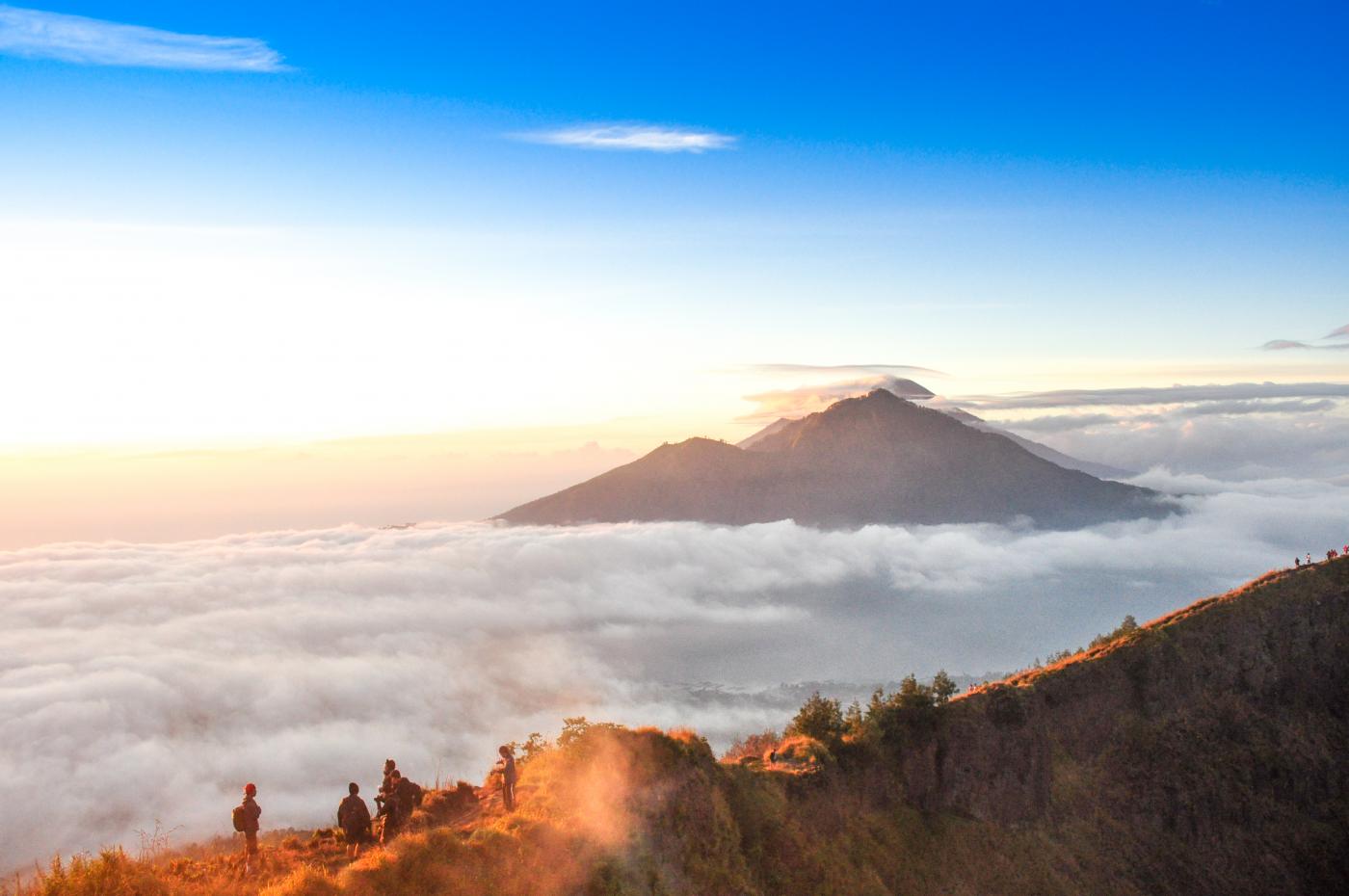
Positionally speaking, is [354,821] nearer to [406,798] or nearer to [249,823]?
[406,798]

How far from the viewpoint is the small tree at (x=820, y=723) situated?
35.2 m

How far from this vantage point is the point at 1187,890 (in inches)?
1588

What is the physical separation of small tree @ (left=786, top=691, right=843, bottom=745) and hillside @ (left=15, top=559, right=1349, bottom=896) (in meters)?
0.56

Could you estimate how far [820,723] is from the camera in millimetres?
35562

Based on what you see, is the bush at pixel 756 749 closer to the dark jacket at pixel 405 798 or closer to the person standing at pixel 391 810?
the dark jacket at pixel 405 798

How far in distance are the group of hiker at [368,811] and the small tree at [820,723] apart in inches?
611

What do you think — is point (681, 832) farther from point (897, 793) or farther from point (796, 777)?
point (897, 793)

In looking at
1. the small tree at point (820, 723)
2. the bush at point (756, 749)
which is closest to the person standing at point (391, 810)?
the bush at point (756, 749)

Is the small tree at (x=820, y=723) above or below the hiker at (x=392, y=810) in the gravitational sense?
below

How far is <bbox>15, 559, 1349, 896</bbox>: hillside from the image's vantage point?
20656mm

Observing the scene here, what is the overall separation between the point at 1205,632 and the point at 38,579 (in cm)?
21239

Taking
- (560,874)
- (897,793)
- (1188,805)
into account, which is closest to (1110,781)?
(1188,805)

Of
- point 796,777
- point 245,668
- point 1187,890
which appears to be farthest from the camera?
point 245,668

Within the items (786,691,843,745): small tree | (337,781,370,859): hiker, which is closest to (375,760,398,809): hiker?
(337,781,370,859): hiker
